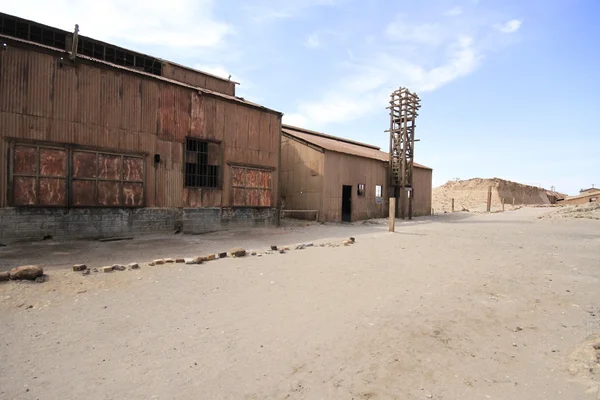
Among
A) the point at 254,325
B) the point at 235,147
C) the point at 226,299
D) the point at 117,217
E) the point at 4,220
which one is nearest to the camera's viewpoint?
the point at 254,325

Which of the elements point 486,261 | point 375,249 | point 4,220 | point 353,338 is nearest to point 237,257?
point 375,249

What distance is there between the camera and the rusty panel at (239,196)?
641 inches

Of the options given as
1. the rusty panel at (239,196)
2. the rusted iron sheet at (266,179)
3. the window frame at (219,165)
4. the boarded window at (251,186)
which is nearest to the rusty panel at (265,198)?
the boarded window at (251,186)

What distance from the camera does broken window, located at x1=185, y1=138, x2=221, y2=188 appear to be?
48.4 ft

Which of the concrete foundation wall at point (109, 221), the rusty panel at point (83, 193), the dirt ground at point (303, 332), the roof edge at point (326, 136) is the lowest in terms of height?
the dirt ground at point (303, 332)

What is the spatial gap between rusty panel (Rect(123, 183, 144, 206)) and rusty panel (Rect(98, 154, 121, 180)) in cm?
54

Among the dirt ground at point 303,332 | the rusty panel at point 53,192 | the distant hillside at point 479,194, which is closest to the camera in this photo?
the dirt ground at point 303,332

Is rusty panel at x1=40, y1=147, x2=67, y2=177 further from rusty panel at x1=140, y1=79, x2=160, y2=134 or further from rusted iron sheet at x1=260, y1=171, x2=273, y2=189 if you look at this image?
rusted iron sheet at x1=260, y1=171, x2=273, y2=189

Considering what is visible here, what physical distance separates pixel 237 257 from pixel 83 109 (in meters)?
8.35

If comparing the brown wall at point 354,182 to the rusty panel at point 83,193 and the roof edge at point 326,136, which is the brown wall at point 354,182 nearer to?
the roof edge at point 326,136

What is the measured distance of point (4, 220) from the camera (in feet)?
34.0

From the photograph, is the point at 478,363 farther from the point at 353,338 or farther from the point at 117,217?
the point at 117,217

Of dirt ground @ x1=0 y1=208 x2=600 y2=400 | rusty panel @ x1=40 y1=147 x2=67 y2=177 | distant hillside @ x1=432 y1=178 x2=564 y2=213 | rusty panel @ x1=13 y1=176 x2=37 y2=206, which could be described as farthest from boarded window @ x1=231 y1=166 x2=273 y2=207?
distant hillside @ x1=432 y1=178 x2=564 y2=213

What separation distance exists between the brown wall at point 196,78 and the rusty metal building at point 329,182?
202 inches
